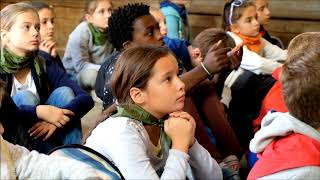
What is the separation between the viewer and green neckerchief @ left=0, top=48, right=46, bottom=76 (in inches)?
87.6

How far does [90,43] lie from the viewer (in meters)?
3.33

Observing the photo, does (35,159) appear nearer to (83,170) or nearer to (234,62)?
(83,170)

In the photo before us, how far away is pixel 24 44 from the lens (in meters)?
2.26

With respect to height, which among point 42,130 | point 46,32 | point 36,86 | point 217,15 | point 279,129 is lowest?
point 217,15

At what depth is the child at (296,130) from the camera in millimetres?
1348

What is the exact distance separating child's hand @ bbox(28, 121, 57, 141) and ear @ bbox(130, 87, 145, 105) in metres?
0.70

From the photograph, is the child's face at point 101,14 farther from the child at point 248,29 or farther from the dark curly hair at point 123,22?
the dark curly hair at point 123,22

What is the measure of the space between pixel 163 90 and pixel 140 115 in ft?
0.33

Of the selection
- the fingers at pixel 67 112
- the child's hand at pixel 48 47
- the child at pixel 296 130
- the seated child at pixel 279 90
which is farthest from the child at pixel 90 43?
the child at pixel 296 130

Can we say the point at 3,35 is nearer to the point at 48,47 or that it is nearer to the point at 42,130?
the point at 48,47

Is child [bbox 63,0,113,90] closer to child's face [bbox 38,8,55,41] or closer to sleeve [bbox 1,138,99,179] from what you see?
child's face [bbox 38,8,55,41]

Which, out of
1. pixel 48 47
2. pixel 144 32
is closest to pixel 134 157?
pixel 144 32

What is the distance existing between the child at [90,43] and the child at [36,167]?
1915 mm

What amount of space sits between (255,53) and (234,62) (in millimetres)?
894
